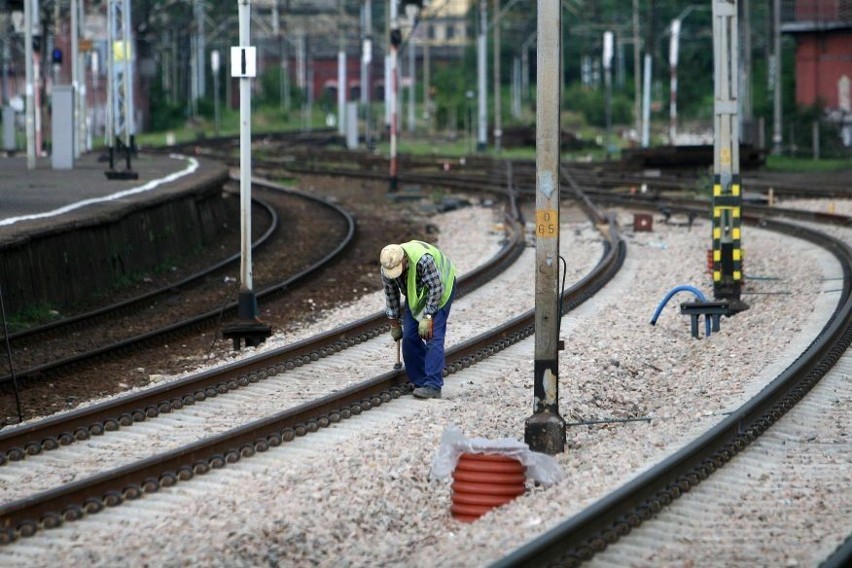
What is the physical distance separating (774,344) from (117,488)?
26.3 ft

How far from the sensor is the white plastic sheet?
9.96 m

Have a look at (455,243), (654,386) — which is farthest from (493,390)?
(455,243)

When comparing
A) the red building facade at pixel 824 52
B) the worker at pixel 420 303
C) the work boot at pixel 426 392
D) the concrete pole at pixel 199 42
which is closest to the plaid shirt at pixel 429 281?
the worker at pixel 420 303

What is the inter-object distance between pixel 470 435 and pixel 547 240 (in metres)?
1.53

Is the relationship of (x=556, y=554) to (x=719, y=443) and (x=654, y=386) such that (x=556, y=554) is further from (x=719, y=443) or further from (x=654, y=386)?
(x=654, y=386)

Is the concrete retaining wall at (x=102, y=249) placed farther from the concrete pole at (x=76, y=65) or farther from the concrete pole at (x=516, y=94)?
the concrete pole at (x=516, y=94)

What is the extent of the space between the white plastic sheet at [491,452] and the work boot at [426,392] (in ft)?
8.93

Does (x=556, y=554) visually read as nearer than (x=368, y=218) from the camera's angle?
Yes

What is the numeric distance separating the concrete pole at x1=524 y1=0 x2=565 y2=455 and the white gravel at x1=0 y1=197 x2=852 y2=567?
0.28m

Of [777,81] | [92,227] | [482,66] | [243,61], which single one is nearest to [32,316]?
[92,227]

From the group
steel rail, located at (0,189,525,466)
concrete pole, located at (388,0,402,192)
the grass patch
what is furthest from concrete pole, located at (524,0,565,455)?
concrete pole, located at (388,0,402,192)

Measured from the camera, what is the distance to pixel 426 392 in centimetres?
1298

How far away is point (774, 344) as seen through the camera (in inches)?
623

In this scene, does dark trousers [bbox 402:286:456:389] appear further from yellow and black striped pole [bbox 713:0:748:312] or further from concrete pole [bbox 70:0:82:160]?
concrete pole [bbox 70:0:82:160]
